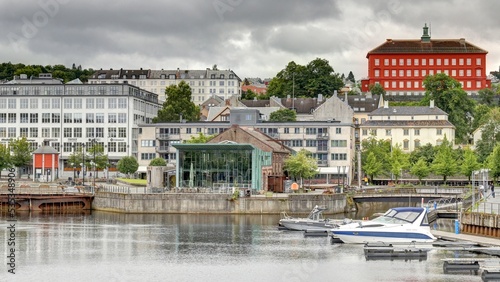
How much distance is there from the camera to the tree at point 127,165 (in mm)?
141000

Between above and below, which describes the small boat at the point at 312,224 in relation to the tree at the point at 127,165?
below

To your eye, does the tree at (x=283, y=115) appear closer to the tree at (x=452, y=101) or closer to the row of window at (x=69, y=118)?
the row of window at (x=69, y=118)

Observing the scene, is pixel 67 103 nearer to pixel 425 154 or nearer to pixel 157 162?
pixel 157 162

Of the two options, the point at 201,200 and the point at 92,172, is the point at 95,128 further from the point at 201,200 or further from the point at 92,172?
the point at 201,200

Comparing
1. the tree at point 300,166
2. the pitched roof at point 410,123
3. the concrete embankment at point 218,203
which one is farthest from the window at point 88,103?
the concrete embankment at point 218,203

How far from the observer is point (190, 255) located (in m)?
70.8

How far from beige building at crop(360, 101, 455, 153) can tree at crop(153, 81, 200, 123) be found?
105 feet

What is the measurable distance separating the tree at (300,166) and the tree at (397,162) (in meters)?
15.5

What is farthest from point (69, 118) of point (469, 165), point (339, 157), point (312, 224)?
point (312, 224)

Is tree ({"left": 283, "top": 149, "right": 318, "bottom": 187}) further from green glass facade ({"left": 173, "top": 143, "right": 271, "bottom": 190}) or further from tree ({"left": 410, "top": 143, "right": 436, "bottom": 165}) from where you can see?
tree ({"left": 410, "top": 143, "right": 436, "bottom": 165})

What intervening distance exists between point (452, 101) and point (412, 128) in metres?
20.1

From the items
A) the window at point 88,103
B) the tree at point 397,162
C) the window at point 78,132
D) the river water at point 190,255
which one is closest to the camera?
the river water at point 190,255

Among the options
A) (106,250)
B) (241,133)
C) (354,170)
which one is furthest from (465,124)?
(106,250)

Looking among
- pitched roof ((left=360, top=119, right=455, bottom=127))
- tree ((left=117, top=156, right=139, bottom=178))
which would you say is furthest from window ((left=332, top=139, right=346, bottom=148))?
tree ((left=117, top=156, right=139, bottom=178))
